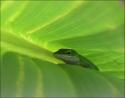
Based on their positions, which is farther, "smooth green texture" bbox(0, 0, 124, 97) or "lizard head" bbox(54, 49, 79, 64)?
"lizard head" bbox(54, 49, 79, 64)

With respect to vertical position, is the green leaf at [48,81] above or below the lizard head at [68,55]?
below

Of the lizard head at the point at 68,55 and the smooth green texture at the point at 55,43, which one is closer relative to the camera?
the smooth green texture at the point at 55,43

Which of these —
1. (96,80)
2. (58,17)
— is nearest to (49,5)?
(58,17)

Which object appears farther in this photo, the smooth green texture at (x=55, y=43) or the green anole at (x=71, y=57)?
the green anole at (x=71, y=57)

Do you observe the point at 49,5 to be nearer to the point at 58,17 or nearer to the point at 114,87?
the point at 58,17

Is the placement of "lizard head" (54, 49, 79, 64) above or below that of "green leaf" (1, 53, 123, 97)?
above
